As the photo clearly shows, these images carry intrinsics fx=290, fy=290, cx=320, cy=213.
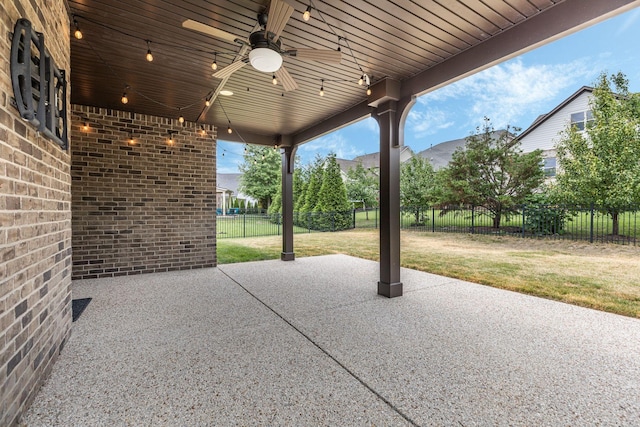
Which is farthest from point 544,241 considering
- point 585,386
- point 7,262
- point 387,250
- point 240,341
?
point 7,262

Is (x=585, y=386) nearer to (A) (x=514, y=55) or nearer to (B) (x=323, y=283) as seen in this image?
(A) (x=514, y=55)

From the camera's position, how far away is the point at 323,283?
457 centimetres

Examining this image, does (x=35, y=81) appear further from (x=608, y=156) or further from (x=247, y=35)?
(x=608, y=156)

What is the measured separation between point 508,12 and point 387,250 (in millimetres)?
2717

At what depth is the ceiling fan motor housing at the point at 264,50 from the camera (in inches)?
90.0

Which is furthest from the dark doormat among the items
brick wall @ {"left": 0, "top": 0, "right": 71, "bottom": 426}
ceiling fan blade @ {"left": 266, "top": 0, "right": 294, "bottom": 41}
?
ceiling fan blade @ {"left": 266, "top": 0, "right": 294, "bottom": 41}

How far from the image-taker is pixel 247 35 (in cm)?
273

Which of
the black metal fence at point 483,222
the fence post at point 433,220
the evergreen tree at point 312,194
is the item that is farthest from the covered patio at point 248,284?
the evergreen tree at point 312,194

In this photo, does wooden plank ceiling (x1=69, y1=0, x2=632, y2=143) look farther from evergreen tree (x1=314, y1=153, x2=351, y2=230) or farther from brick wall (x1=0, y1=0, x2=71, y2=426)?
evergreen tree (x1=314, y1=153, x2=351, y2=230)

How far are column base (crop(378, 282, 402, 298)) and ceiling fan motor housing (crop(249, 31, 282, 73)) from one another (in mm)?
2917

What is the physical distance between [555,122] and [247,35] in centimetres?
1554

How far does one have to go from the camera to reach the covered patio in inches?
64.2

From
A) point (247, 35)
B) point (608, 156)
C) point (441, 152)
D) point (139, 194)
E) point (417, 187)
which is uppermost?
point (441, 152)

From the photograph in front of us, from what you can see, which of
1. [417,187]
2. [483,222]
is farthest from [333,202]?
[483,222]
